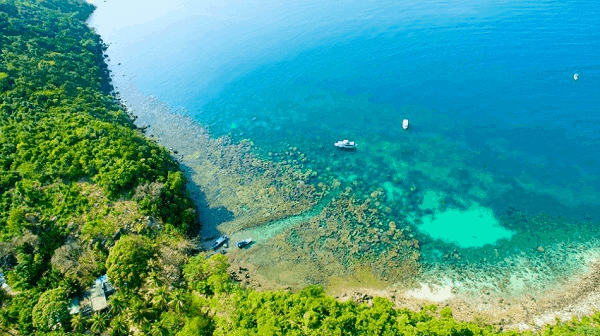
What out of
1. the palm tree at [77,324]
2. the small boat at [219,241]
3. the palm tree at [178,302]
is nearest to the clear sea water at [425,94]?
the small boat at [219,241]

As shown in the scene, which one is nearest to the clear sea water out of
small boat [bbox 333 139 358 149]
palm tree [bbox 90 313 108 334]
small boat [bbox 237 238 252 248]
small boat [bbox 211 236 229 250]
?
small boat [bbox 333 139 358 149]

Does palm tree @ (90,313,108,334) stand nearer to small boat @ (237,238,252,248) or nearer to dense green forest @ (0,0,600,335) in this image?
dense green forest @ (0,0,600,335)

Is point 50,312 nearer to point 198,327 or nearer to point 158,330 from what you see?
point 158,330

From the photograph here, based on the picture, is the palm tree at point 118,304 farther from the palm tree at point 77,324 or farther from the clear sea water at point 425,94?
the clear sea water at point 425,94

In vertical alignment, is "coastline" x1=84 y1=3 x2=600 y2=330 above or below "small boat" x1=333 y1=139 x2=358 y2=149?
below

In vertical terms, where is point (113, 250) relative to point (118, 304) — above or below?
above

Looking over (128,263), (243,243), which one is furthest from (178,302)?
(243,243)
